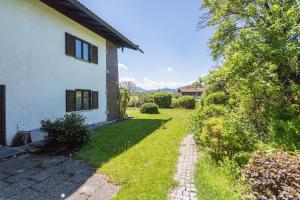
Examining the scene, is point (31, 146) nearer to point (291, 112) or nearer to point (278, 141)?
point (278, 141)

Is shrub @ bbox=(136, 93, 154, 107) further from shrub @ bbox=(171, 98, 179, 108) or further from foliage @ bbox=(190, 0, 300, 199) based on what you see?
foliage @ bbox=(190, 0, 300, 199)

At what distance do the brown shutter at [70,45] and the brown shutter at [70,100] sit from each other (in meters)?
1.73

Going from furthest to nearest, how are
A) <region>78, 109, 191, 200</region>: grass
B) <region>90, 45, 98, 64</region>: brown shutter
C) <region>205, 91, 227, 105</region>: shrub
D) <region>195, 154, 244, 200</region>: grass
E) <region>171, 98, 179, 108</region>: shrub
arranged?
<region>171, 98, 179, 108</region>: shrub → <region>90, 45, 98, 64</region>: brown shutter → <region>205, 91, 227, 105</region>: shrub → <region>78, 109, 191, 200</region>: grass → <region>195, 154, 244, 200</region>: grass

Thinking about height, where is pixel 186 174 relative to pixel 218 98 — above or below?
below

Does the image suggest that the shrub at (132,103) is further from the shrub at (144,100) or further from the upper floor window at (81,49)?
the upper floor window at (81,49)

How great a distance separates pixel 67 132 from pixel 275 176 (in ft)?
18.9

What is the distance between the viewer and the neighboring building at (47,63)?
7.16 meters

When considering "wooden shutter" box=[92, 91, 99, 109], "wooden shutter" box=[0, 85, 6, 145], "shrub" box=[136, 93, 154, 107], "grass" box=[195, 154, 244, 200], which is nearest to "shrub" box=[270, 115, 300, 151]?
"grass" box=[195, 154, 244, 200]

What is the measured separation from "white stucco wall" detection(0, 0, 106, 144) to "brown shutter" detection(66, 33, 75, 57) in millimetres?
227

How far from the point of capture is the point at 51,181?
4648 mm

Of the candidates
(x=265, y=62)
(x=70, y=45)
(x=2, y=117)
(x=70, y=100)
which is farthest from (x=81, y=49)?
(x=265, y=62)

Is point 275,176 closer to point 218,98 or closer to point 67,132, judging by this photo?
point 67,132

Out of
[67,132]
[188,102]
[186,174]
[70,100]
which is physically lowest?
[186,174]

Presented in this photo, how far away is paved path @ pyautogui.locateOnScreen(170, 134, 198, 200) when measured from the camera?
13.4ft
